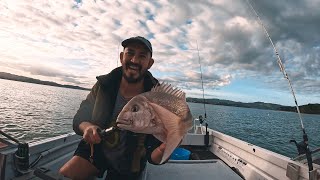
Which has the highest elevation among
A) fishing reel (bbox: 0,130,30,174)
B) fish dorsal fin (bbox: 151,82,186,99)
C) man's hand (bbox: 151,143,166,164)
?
fish dorsal fin (bbox: 151,82,186,99)

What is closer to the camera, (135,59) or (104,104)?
(135,59)

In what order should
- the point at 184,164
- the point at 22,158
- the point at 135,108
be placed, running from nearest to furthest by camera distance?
the point at 135,108, the point at 22,158, the point at 184,164

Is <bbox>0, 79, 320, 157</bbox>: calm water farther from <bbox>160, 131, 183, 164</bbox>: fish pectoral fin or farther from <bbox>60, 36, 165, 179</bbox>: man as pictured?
<bbox>160, 131, 183, 164</bbox>: fish pectoral fin

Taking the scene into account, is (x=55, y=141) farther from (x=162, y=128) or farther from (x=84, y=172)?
(x=162, y=128)

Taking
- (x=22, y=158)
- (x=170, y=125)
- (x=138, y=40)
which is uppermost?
(x=138, y=40)

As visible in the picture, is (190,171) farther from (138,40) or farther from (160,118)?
(160,118)

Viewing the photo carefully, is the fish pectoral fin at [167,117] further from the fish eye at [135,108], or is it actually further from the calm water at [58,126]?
the calm water at [58,126]

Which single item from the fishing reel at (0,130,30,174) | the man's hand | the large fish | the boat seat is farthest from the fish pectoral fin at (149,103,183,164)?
the fishing reel at (0,130,30,174)

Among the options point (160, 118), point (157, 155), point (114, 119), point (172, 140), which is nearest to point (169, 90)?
point (160, 118)
